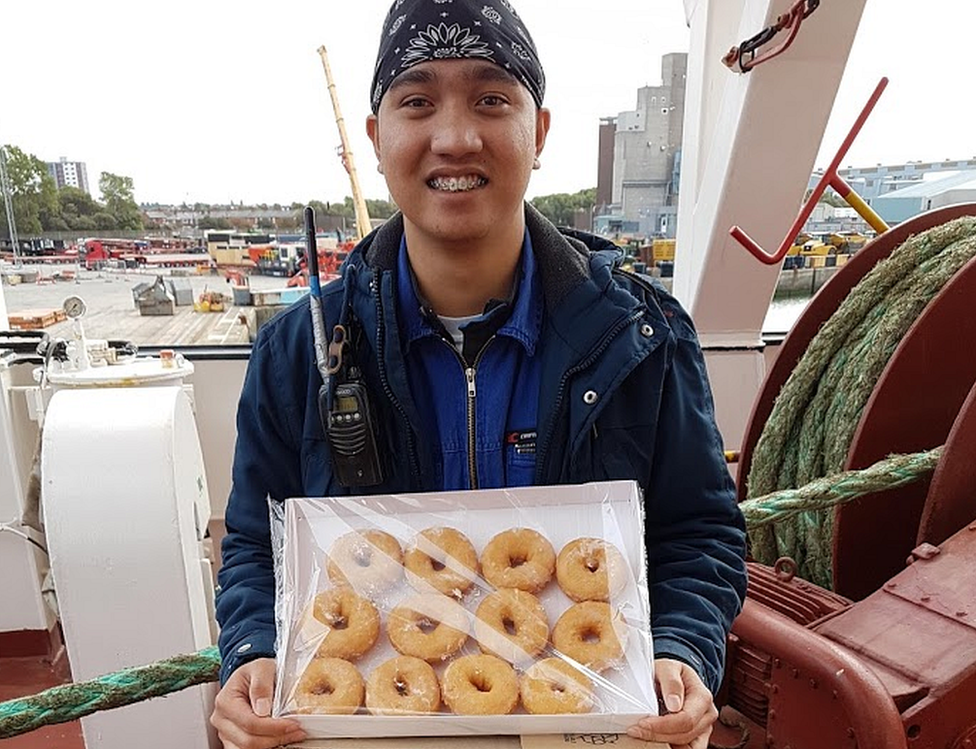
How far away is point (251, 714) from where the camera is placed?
76 centimetres

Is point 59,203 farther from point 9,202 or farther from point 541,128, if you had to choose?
point 541,128

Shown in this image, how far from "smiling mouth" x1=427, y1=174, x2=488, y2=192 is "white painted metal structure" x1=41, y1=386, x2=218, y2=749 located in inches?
48.7

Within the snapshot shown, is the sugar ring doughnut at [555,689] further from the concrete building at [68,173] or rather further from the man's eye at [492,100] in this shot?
the concrete building at [68,173]

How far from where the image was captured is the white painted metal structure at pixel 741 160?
104 inches

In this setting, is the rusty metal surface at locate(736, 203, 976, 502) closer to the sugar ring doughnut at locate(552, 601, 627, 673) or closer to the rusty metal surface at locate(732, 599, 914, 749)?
the rusty metal surface at locate(732, 599, 914, 749)

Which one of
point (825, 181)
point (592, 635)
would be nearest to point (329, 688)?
point (592, 635)

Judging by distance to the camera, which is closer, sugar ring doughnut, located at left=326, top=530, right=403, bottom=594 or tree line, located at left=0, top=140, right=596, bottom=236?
sugar ring doughnut, located at left=326, top=530, right=403, bottom=594

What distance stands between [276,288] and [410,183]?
2802mm

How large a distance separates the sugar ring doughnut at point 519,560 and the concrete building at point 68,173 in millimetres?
3415

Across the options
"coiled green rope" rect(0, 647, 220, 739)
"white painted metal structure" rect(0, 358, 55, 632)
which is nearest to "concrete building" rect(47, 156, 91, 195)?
"white painted metal structure" rect(0, 358, 55, 632)

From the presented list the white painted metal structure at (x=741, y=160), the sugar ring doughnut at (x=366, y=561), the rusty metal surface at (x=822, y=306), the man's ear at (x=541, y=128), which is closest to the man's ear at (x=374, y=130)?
the man's ear at (x=541, y=128)

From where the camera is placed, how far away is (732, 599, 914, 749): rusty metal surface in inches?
45.5

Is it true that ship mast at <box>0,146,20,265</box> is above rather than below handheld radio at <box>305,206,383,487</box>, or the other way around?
above

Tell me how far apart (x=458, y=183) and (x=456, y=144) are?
5 centimetres
